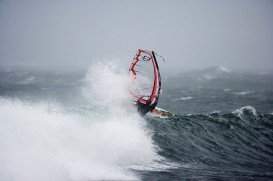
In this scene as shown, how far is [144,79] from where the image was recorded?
26.2 m

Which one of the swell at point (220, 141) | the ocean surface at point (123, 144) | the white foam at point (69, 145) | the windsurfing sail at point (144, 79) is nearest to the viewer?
the white foam at point (69, 145)

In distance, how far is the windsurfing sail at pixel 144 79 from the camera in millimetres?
24375

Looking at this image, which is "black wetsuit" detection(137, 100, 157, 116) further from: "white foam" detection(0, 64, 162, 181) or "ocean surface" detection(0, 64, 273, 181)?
"white foam" detection(0, 64, 162, 181)

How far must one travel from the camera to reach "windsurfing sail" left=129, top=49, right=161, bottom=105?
24.4 metres

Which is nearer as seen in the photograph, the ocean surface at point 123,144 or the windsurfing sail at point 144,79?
the ocean surface at point 123,144

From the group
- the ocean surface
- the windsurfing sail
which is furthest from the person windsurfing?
the ocean surface

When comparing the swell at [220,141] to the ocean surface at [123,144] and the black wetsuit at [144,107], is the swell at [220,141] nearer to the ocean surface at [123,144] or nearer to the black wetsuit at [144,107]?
the ocean surface at [123,144]

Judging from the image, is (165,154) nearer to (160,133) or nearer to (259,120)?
(160,133)

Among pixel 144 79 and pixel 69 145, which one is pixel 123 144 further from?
pixel 144 79

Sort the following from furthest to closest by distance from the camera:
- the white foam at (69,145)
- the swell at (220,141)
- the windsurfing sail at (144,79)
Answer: the windsurfing sail at (144,79), the swell at (220,141), the white foam at (69,145)

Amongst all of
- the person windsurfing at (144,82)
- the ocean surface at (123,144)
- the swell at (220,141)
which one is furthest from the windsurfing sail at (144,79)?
the swell at (220,141)

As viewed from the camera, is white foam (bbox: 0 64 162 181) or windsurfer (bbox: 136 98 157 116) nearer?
white foam (bbox: 0 64 162 181)

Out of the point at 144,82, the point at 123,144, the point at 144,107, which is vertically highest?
the point at 144,82

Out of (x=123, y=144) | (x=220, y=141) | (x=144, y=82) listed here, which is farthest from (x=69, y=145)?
(x=220, y=141)
